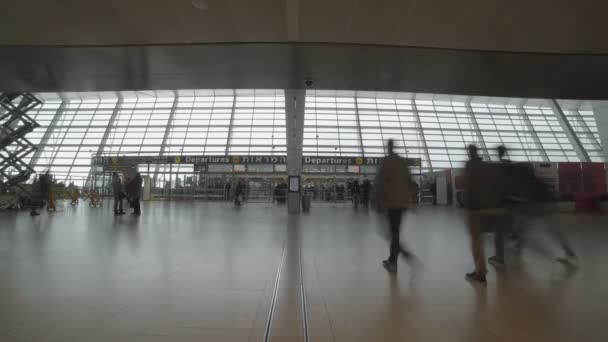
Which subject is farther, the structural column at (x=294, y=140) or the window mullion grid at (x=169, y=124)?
the window mullion grid at (x=169, y=124)

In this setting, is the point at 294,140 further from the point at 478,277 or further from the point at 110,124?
the point at 110,124

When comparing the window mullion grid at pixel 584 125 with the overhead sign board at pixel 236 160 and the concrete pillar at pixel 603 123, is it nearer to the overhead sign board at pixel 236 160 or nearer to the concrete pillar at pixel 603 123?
the concrete pillar at pixel 603 123

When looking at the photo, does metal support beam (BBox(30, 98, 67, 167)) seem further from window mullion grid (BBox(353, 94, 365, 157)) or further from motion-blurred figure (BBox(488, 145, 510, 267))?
motion-blurred figure (BBox(488, 145, 510, 267))

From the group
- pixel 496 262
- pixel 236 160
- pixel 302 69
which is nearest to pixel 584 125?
pixel 236 160

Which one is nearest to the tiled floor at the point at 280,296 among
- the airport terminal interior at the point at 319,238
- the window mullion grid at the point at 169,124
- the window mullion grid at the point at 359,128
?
the airport terminal interior at the point at 319,238

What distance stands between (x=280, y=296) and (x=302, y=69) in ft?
13.3

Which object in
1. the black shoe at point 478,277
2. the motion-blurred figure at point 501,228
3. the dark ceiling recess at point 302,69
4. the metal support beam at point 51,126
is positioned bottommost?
the black shoe at point 478,277

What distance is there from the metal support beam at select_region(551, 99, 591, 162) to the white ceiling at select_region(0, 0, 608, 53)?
25951 millimetres

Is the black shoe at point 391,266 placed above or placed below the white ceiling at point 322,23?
below

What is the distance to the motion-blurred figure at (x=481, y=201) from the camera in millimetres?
3352

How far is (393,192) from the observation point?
12.5 ft

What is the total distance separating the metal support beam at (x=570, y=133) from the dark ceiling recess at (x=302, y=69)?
24.1 meters

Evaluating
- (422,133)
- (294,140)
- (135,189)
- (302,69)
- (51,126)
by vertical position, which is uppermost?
(51,126)

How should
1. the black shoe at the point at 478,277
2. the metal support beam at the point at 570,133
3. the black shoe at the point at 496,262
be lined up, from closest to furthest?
1. the black shoe at the point at 478,277
2. the black shoe at the point at 496,262
3. the metal support beam at the point at 570,133
